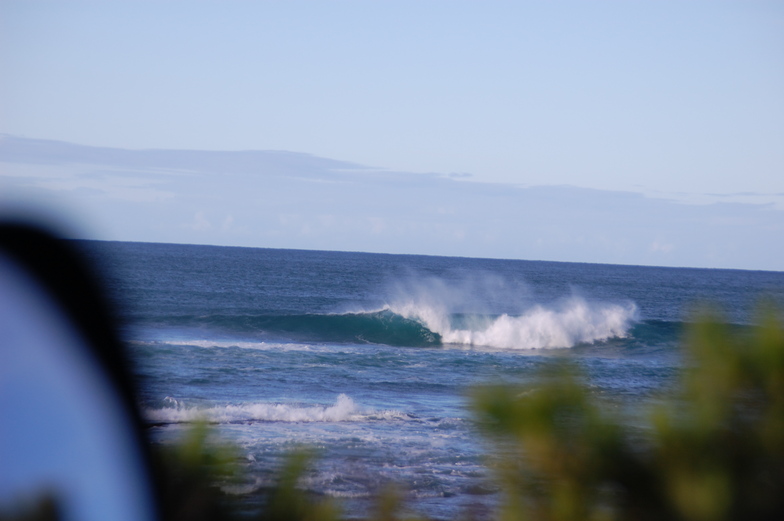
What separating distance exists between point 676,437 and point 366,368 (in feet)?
58.0

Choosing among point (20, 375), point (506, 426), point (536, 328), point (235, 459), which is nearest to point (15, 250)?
point (20, 375)

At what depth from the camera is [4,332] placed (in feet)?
8.58

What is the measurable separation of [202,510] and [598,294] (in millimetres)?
63365

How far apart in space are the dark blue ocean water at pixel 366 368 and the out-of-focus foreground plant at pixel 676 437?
6cm

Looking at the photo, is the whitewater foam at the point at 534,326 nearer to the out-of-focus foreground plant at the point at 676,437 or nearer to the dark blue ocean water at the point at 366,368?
the dark blue ocean water at the point at 366,368

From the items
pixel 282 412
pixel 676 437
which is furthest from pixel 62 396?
pixel 282 412

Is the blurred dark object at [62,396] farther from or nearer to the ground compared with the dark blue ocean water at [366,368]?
farther from the ground

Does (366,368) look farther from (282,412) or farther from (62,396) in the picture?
(62,396)

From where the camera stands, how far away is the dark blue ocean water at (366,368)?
14.2ft

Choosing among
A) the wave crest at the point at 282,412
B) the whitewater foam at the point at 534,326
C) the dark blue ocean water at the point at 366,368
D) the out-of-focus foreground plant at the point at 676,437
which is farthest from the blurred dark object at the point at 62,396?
the whitewater foam at the point at 534,326

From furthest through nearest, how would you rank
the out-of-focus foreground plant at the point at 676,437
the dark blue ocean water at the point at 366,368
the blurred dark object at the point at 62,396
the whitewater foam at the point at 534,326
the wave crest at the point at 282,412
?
the whitewater foam at the point at 534,326, the wave crest at the point at 282,412, the dark blue ocean water at the point at 366,368, the blurred dark object at the point at 62,396, the out-of-focus foreground plant at the point at 676,437

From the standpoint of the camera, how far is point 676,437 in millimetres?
1141

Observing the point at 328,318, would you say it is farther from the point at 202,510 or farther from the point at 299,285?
the point at 202,510

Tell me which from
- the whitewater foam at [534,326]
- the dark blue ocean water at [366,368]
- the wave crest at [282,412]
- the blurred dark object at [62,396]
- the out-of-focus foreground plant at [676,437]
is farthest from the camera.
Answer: the whitewater foam at [534,326]
